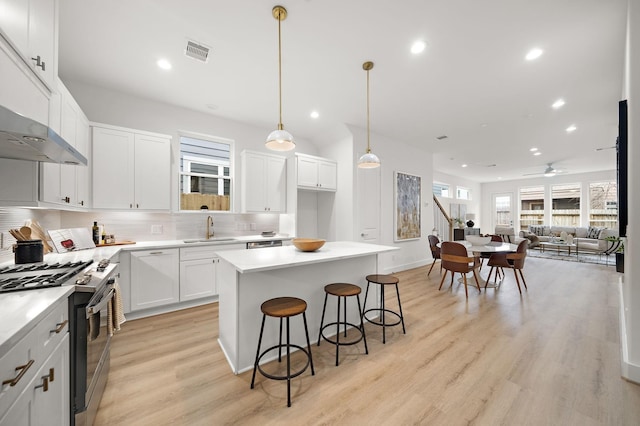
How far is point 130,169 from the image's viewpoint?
3207 mm

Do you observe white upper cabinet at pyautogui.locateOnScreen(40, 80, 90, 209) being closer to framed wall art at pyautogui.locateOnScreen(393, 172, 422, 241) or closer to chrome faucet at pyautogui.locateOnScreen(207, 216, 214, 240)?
chrome faucet at pyautogui.locateOnScreen(207, 216, 214, 240)

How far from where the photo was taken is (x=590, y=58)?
2.71 m

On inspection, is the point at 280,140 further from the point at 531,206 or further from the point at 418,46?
the point at 531,206

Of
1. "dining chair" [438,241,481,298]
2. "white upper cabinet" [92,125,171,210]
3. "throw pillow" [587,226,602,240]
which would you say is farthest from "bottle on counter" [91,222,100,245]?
"throw pillow" [587,226,602,240]

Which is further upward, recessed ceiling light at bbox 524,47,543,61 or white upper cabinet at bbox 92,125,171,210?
recessed ceiling light at bbox 524,47,543,61

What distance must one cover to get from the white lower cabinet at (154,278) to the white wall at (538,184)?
1264cm

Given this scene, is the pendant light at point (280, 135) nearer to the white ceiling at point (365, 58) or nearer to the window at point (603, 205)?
the white ceiling at point (365, 58)

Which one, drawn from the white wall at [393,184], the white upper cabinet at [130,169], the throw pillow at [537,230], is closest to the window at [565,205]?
the throw pillow at [537,230]

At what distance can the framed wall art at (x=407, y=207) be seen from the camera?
550 cm

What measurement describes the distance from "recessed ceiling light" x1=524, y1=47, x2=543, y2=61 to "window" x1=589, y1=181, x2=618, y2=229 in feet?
32.5

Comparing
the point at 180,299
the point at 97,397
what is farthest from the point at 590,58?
the point at 180,299

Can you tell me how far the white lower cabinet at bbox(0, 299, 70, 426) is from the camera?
2.75 feet

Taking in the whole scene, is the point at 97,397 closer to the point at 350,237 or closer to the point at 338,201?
the point at 350,237

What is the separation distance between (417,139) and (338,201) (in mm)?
2345
